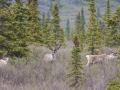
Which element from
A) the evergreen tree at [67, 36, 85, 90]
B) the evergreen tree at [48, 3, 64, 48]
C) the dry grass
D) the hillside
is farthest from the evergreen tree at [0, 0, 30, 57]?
the hillside

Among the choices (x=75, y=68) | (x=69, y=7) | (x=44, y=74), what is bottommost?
(x=44, y=74)

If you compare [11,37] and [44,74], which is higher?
[11,37]

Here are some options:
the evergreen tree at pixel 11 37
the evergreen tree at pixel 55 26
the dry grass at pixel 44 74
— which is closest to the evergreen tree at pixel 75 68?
the dry grass at pixel 44 74

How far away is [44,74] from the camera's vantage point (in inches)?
719

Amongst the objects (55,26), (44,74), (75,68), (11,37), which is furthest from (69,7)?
(75,68)

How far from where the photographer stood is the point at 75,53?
47.4ft

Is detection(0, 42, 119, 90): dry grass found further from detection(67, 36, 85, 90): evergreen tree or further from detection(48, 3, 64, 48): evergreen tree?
detection(48, 3, 64, 48): evergreen tree

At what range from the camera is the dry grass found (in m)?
15.8

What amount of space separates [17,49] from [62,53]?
8.39 meters

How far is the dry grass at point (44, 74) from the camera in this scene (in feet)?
51.8

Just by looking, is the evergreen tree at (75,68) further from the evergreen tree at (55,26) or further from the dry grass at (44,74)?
the evergreen tree at (55,26)

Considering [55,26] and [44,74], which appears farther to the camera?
[55,26]

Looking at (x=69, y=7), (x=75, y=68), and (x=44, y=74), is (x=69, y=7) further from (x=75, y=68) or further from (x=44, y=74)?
(x=75, y=68)

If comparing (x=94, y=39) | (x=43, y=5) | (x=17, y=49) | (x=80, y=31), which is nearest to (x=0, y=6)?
(x=17, y=49)
